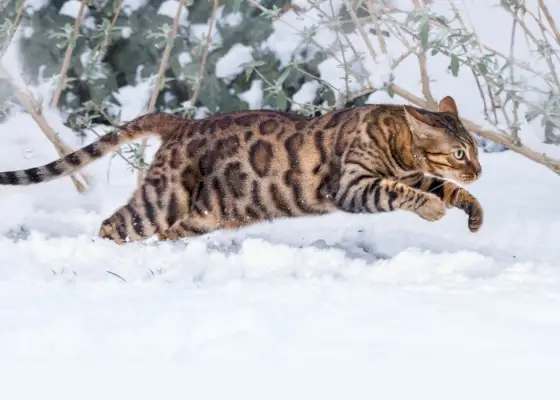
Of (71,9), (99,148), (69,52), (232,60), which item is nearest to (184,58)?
(232,60)

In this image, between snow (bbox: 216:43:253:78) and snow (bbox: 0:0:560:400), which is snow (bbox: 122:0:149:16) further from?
snow (bbox: 0:0:560:400)

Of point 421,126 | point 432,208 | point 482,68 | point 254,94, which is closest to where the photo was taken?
point 432,208

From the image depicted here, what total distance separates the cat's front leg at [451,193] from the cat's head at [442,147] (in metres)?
0.10

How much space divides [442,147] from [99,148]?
1.71m

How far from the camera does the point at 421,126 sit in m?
5.02

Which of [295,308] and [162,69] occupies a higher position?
[162,69]

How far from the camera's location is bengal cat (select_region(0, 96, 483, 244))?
5098 mm

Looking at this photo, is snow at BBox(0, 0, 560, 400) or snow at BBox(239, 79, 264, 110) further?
snow at BBox(239, 79, 264, 110)

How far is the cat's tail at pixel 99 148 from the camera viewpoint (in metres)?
5.23

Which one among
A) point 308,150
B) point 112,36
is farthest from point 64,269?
point 112,36

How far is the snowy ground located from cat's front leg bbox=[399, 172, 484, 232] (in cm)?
15

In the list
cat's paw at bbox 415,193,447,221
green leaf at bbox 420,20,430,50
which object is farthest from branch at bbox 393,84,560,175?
cat's paw at bbox 415,193,447,221

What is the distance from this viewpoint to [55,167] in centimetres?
529

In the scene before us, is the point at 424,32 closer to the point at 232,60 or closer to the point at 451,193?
the point at 451,193
